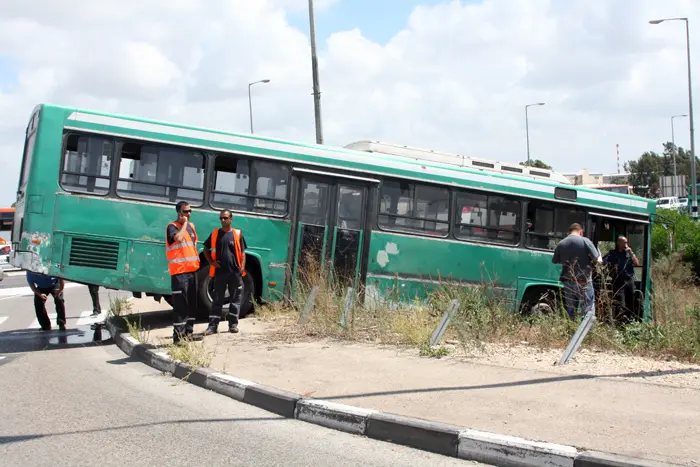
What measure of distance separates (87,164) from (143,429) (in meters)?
6.64

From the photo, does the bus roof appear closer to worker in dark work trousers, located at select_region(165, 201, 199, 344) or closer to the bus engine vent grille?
the bus engine vent grille

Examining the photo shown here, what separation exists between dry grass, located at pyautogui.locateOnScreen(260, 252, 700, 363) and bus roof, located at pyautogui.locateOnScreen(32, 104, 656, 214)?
242 cm

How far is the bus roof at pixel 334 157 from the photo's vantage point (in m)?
11.9

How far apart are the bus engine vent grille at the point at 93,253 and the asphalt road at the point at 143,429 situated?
2450 mm

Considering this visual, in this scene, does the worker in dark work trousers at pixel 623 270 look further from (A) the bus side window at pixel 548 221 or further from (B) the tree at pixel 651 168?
(B) the tree at pixel 651 168

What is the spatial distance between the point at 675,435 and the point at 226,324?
809 cm

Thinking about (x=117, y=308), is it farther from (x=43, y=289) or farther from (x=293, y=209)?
(x=293, y=209)

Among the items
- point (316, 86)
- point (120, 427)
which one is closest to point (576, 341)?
point (120, 427)

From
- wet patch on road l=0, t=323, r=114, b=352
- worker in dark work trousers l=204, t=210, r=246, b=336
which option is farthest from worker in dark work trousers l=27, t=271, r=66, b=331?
worker in dark work trousers l=204, t=210, r=246, b=336

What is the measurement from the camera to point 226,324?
40.5 ft

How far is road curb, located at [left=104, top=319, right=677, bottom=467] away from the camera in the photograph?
203 inches

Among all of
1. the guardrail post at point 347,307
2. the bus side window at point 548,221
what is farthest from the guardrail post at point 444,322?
the bus side window at point 548,221

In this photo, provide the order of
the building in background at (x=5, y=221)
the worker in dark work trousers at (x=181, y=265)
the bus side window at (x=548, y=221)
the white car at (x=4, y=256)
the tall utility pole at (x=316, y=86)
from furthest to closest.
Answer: the building in background at (x=5, y=221) → the white car at (x=4, y=256) → the tall utility pole at (x=316, y=86) → the bus side window at (x=548, y=221) → the worker in dark work trousers at (x=181, y=265)

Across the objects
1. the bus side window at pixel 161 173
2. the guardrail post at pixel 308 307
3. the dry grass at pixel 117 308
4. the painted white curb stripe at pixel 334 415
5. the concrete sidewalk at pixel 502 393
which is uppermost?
the bus side window at pixel 161 173
